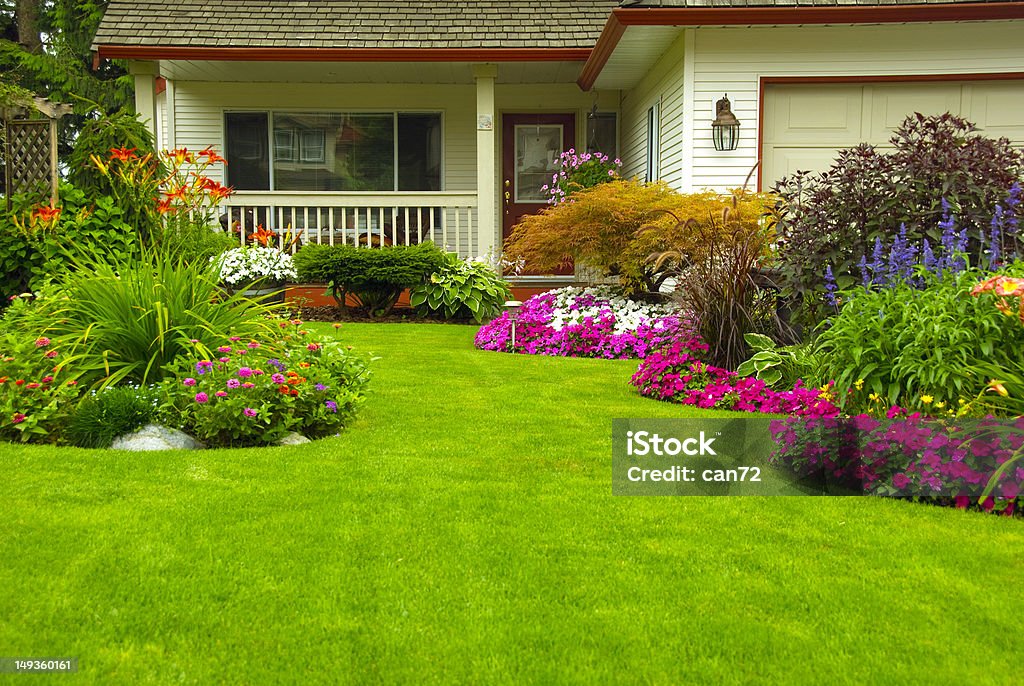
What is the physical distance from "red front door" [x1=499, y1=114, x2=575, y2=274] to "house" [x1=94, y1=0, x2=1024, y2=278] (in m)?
0.02

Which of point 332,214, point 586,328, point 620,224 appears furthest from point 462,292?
point 620,224

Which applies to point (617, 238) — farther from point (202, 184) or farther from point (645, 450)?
point (645, 450)

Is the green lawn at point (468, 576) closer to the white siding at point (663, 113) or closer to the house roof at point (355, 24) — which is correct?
the white siding at point (663, 113)

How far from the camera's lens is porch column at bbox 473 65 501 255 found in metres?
12.7

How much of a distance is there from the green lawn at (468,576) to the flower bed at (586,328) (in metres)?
4.24

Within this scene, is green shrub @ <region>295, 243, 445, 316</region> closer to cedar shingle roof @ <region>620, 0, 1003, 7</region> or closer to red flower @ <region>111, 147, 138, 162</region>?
Result: red flower @ <region>111, 147, 138, 162</region>

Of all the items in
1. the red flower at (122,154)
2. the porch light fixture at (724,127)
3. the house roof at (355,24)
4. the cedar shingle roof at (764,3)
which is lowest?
the red flower at (122,154)

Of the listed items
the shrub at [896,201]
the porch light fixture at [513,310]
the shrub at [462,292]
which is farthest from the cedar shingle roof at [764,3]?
the shrub at [896,201]

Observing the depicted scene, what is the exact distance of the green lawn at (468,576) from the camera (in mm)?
2613

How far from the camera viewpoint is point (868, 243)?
255 inches

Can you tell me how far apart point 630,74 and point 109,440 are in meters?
9.78

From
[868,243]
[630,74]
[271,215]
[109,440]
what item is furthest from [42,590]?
[630,74]

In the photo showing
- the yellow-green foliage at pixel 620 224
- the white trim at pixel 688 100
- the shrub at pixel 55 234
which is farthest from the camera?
the white trim at pixel 688 100

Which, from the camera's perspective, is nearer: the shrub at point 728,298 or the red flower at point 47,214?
the shrub at point 728,298
